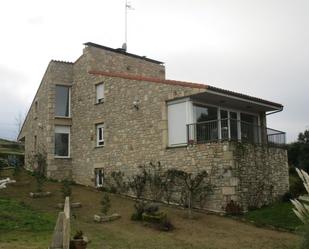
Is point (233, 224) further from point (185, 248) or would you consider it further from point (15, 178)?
point (15, 178)

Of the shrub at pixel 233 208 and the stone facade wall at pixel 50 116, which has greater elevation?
the stone facade wall at pixel 50 116

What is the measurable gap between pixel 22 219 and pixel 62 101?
12901 millimetres

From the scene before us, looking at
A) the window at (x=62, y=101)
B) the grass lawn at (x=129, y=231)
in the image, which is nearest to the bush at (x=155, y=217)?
the grass lawn at (x=129, y=231)

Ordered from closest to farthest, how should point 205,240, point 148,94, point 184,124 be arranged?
point 205,240 → point 184,124 → point 148,94

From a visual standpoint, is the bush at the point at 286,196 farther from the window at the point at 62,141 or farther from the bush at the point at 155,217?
the window at the point at 62,141

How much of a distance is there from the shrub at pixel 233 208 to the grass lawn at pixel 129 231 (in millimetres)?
502

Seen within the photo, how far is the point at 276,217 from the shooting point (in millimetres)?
16391

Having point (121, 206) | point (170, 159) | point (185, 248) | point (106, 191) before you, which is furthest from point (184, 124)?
point (185, 248)

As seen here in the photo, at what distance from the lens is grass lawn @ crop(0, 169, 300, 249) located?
1212 cm

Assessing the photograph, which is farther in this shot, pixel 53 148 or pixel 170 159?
pixel 53 148

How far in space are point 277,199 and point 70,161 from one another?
38.2ft

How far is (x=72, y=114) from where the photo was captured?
85.9ft

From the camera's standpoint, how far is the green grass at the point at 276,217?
51.3 feet

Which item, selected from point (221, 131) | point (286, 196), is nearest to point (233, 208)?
point (221, 131)
